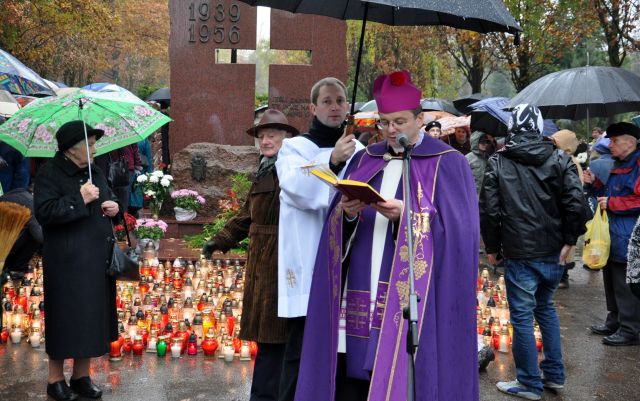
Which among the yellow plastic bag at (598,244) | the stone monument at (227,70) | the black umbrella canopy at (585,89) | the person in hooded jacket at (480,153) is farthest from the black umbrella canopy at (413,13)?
the stone monument at (227,70)

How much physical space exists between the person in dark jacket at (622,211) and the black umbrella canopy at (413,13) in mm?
3300

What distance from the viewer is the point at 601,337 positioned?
303 inches

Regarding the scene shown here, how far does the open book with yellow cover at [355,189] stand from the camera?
3377 millimetres

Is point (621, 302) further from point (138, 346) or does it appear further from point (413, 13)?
point (138, 346)

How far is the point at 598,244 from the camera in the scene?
24.2 ft

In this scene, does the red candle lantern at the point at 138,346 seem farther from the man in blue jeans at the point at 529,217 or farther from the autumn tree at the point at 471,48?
the autumn tree at the point at 471,48

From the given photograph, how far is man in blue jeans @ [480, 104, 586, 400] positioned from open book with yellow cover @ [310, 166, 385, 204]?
235 cm

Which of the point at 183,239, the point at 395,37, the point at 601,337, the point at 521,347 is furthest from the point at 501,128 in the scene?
the point at 395,37

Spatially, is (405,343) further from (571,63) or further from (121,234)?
(571,63)

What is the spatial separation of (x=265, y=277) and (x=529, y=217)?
193 centimetres

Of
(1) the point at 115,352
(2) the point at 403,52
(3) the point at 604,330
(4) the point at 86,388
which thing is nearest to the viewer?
(4) the point at 86,388

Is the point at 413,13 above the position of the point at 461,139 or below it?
above

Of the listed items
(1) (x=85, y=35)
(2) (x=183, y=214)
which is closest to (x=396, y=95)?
(2) (x=183, y=214)

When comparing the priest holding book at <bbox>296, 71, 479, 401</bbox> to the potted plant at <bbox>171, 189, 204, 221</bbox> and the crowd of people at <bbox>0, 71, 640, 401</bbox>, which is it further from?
the potted plant at <bbox>171, 189, 204, 221</bbox>
